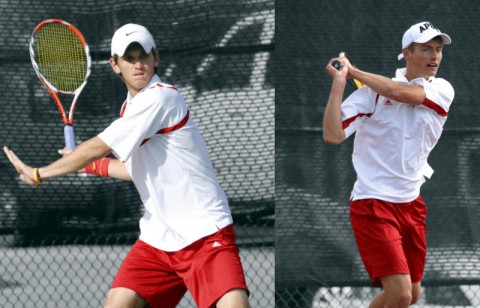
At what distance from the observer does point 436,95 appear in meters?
4.38

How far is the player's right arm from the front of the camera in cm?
425

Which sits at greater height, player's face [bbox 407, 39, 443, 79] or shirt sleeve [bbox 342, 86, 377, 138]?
player's face [bbox 407, 39, 443, 79]

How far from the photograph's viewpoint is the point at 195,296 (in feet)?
11.9

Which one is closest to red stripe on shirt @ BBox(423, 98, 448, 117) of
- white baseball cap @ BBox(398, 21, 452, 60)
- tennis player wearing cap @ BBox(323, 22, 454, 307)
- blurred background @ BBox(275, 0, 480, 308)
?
tennis player wearing cap @ BBox(323, 22, 454, 307)

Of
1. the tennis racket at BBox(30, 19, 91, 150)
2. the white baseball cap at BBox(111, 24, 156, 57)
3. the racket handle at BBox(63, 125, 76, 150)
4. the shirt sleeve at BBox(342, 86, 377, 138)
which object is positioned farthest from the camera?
the tennis racket at BBox(30, 19, 91, 150)

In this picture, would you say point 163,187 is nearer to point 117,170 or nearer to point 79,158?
point 79,158

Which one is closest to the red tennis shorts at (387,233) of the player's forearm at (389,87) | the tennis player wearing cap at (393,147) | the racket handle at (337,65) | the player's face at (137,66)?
the tennis player wearing cap at (393,147)

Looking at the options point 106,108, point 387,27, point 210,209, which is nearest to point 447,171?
point 387,27

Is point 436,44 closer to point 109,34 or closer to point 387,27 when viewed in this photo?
point 387,27

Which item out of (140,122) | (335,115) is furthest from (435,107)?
(140,122)

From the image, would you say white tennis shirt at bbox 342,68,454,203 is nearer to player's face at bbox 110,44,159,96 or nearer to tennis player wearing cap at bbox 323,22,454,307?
tennis player wearing cap at bbox 323,22,454,307

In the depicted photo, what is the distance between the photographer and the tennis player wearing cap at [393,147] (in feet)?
14.3

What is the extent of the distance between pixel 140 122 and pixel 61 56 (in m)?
1.16

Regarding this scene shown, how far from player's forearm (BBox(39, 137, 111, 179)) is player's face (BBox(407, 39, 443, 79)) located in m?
1.53
